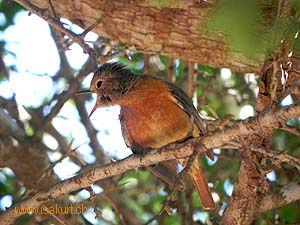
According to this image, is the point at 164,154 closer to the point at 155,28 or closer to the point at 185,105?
the point at 185,105

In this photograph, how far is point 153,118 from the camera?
179 inches

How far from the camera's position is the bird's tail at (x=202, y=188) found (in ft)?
15.2

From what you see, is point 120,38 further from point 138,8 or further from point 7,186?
point 7,186

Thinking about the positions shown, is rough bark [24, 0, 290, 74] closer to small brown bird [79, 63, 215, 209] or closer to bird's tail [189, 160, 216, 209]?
small brown bird [79, 63, 215, 209]

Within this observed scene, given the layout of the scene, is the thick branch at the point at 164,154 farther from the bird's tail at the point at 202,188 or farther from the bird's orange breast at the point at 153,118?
the bird's tail at the point at 202,188

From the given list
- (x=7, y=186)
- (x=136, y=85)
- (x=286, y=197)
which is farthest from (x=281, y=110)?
(x=7, y=186)

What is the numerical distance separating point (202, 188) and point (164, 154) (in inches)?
51.7

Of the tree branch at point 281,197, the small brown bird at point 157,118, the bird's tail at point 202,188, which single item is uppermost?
the small brown bird at point 157,118

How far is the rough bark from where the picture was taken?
15.6ft

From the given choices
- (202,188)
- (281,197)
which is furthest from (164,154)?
(202,188)

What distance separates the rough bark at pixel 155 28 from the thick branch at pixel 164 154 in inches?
Answer: 54.1

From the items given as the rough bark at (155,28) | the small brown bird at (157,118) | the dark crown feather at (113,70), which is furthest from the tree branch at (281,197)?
the dark crown feather at (113,70)

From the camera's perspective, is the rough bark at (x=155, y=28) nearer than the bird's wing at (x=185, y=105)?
No

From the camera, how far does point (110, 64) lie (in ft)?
17.3
